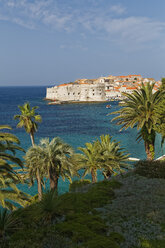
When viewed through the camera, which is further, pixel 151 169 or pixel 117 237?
pixel 151 169

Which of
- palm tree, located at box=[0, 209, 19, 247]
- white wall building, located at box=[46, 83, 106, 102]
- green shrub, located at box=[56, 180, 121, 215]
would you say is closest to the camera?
palm tree, located at box=[0, 209, 19, 247]

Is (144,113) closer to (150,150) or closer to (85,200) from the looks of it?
(150,150)

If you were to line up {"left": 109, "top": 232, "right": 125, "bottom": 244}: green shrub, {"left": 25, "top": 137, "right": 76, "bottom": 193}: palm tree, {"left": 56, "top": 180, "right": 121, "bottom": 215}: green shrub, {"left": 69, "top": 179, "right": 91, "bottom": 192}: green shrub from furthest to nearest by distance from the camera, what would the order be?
1. {"left": 25, "top": 137, "right": 76, "bottom": 193}: palm tree
2. {"left": 69, "top": 179, "right": 91, "bottom": 192}: green shrub
3. {"left": 56, "top": 180, "right": 121, "bottom": 215}: green shrub
4. {"left": 109, "top": 232, "right": 125, "bottom": 244}: green shrub

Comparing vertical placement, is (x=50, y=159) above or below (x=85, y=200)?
above

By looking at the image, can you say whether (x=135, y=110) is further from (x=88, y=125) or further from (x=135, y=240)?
(x=88, y=125)

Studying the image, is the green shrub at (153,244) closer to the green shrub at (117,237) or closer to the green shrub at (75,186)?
the green shrub at (117,237)

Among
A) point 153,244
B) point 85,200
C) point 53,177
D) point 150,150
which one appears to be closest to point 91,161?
point 53,177

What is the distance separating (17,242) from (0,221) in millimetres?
1321

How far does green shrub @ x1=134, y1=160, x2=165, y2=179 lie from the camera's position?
62.5ft

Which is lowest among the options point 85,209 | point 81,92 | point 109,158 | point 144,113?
point 109,158

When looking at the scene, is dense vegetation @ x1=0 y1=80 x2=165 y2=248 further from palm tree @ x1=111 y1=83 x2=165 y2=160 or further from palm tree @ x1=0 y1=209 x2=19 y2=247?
palm tree @ x1=111 y1=83 x2=165 y2=160

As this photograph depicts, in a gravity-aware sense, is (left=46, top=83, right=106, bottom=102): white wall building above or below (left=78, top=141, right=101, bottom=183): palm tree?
above

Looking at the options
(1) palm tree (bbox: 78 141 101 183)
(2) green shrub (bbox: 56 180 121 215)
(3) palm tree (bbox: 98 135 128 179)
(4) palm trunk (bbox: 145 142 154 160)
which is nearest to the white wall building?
(3) palm tree (bbox: 98 135 128 179)

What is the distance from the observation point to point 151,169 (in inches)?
763
